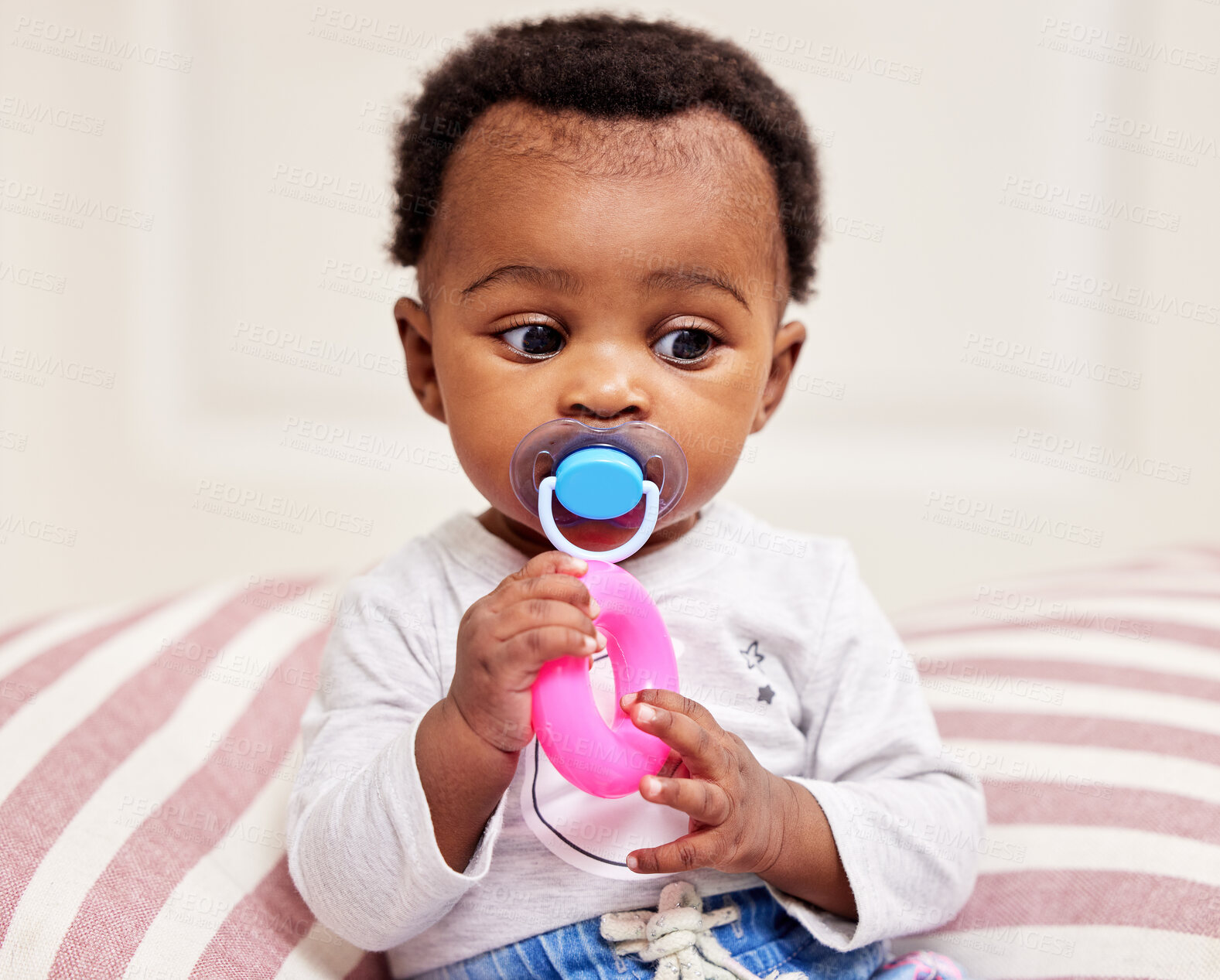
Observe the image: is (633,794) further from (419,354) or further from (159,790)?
(159,790)

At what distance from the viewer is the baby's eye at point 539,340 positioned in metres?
0.93

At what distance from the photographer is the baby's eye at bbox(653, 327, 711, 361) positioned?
0.94 metres

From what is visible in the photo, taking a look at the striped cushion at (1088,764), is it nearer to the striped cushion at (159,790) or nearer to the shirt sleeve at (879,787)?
the shirt sleeve at (879,787)

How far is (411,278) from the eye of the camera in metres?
2.27

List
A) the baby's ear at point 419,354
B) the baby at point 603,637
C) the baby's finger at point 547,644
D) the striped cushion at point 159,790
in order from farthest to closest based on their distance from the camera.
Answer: the baby's ear at point 419,354, the striped cushion at point 159,790, the baby at point 603,637, the baby's finger at point 547,644

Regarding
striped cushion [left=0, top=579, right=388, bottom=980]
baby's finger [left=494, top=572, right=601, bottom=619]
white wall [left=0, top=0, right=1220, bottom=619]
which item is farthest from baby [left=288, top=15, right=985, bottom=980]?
white wall [left=0, top=0, right=1220, bottom=619]

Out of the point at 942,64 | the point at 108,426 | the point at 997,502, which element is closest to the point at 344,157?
the point at 108,426

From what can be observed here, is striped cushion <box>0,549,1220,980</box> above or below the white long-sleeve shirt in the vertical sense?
below

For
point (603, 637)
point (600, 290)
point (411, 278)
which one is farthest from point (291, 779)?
point (411, 278)

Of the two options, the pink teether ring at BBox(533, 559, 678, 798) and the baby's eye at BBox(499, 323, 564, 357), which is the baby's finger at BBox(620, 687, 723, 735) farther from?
the baby's eye at BBox(499, 323, 564, 357)

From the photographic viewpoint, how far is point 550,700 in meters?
0.79

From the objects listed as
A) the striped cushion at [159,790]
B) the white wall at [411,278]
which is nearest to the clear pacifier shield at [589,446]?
the striped cushion at [159,790]

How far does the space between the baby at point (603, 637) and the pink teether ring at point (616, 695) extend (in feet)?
0.07

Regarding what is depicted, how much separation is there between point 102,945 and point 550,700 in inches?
17.2
